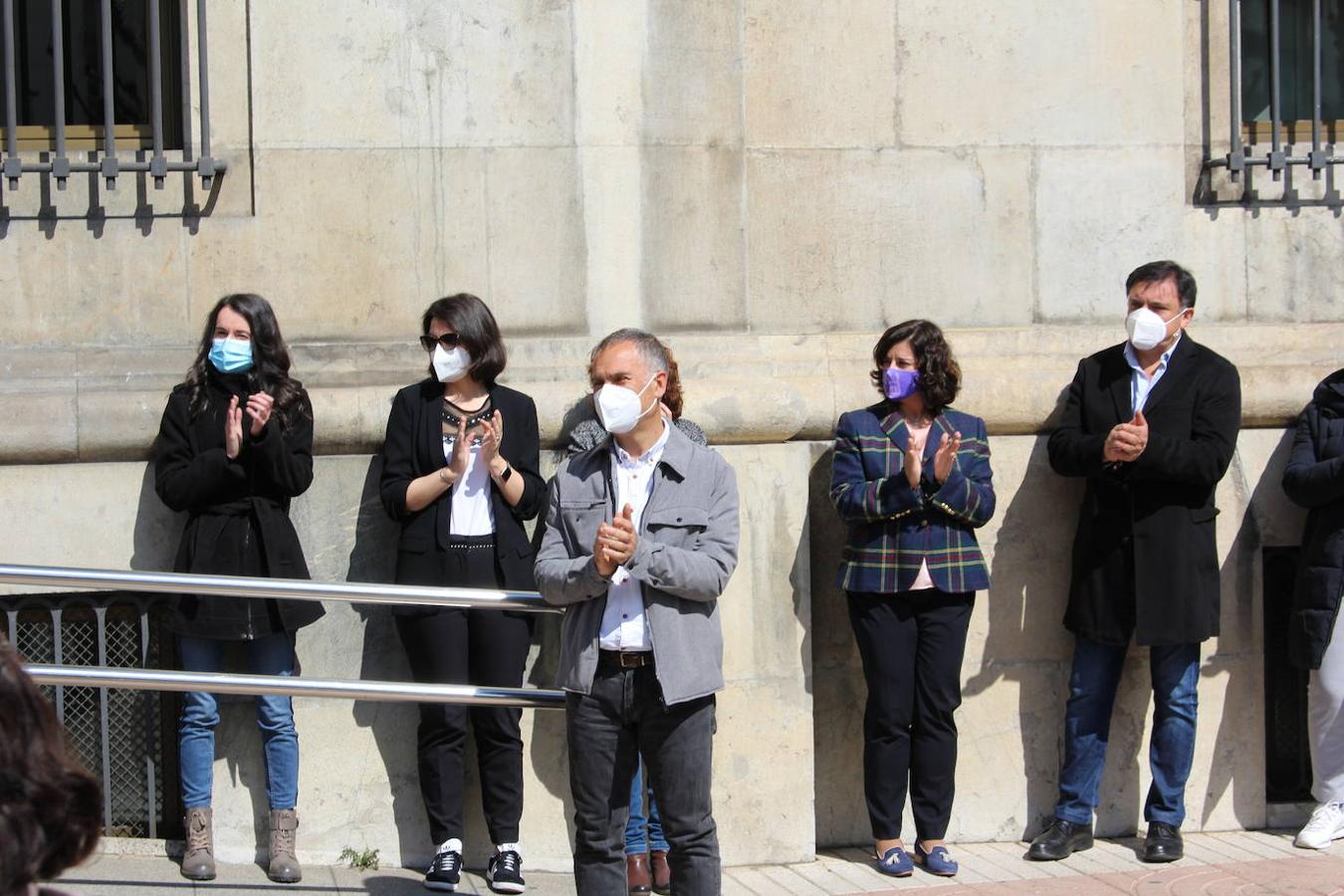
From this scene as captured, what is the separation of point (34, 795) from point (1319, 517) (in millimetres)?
5512

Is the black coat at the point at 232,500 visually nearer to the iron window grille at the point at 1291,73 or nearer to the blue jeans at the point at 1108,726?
the blue jeans at the point at 1108,726

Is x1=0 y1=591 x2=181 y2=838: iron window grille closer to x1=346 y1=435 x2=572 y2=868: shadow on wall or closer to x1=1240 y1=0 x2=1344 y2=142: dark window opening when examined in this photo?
x1=346 y1=435 x2=572 y2=868: shadow on wall

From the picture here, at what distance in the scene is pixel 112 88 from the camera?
20.9ft

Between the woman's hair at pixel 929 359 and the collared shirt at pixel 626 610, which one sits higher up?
the woman's hair at pixel 929 359

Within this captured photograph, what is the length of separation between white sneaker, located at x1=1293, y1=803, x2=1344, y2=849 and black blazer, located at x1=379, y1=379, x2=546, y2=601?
3.05m

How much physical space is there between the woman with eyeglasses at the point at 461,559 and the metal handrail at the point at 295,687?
103 cm

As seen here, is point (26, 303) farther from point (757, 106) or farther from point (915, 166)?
point (915, 166)

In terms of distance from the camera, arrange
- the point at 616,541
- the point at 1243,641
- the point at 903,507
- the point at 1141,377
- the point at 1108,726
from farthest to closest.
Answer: the point at 1243,641 < the point at 1108,726 < the point at 1141,377 < the point at 903,507 < the point at 616,541

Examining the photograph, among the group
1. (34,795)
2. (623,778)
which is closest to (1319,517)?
(623,778)

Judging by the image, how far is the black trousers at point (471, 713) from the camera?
19.7 ft

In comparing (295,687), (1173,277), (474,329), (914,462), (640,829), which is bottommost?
(640,829)

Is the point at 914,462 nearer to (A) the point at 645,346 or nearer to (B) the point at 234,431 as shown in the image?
(A) the point at 645,346

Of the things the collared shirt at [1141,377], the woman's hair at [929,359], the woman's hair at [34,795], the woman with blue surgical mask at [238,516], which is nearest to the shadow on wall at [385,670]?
the woman with blue surgical mask at [238,516]

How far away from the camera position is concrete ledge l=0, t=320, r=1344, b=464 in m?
6.13
